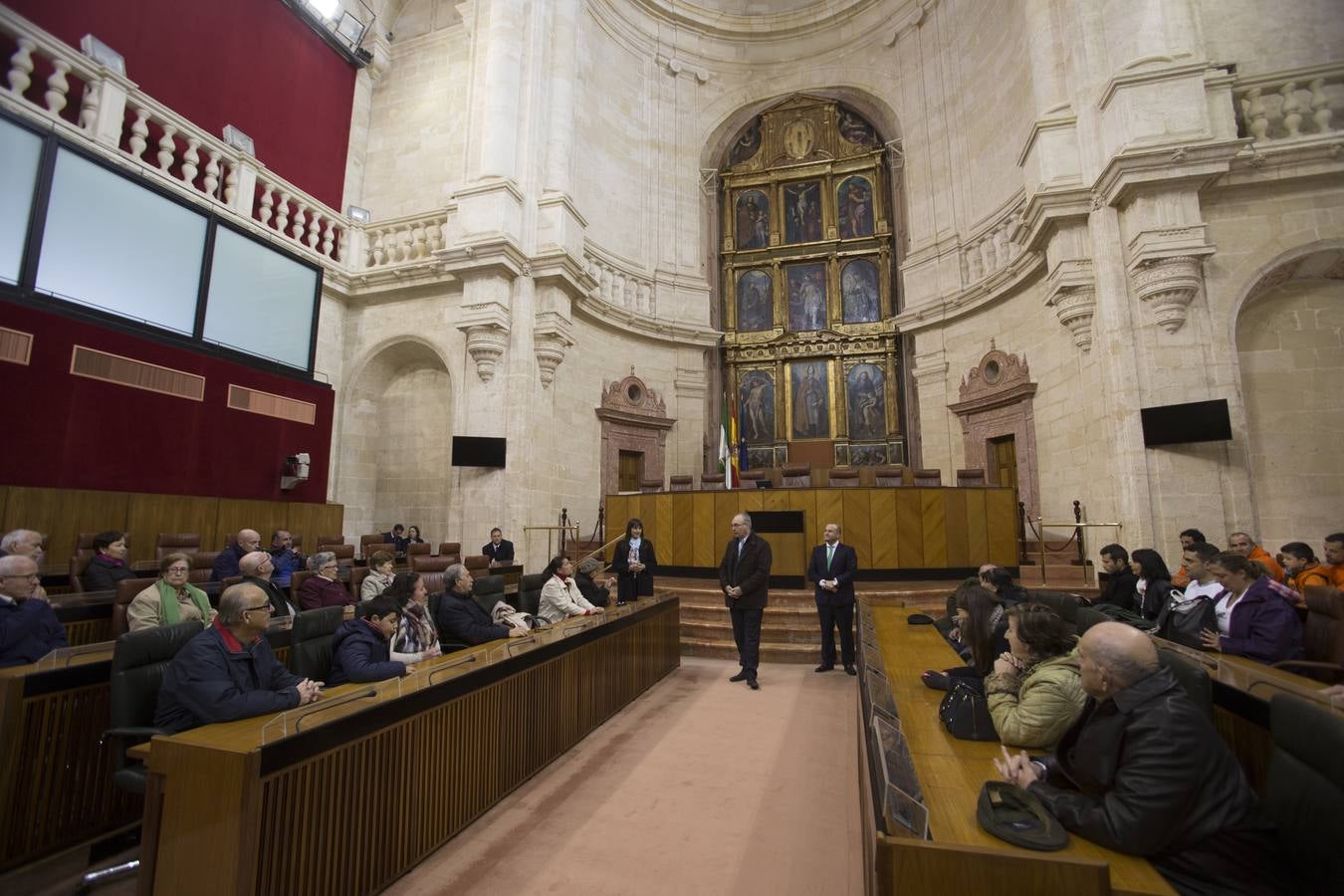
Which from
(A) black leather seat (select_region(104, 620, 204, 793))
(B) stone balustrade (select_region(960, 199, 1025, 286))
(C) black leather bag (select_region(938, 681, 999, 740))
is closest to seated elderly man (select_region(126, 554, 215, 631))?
(A) black leather seat (select_region(104, 620, 204, 793))

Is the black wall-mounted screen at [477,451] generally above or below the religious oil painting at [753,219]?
below

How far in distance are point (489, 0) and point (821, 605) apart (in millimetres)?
11848

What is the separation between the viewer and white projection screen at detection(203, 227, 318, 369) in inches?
347

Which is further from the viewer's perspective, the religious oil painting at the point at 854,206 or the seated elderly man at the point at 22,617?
the religious oil painting at the point at 854,206

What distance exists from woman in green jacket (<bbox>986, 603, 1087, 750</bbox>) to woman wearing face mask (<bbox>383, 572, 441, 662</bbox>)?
9.76 feet

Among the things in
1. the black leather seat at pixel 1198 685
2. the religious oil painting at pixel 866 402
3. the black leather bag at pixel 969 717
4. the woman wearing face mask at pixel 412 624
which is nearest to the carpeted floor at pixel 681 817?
the black leather bag at pixel 969 717

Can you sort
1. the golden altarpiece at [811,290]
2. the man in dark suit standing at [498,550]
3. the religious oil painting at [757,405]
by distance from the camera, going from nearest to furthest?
the man in dark suit standing at [498,550] → the golden altarpiece at [811,290] → the religious oil painting at [757,405]

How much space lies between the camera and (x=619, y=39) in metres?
14.0

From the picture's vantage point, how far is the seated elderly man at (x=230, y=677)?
7.97 ft

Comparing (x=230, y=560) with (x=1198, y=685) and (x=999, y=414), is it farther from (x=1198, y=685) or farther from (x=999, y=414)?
(x=999, y=414)

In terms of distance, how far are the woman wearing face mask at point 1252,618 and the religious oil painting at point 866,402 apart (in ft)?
33.6

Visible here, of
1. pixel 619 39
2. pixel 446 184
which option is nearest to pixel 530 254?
pixel 446 184

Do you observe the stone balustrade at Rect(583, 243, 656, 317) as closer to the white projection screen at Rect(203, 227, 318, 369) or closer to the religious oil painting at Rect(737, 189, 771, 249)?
the religious oil painting at Rect(737, 189, 771, 249)

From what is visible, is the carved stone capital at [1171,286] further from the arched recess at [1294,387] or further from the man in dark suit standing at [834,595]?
the man in dark suit standing at [834,595]
